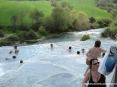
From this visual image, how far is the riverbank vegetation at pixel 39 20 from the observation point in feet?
265

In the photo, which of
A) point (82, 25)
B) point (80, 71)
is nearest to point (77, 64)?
point (80, 71)

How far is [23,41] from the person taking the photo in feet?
249

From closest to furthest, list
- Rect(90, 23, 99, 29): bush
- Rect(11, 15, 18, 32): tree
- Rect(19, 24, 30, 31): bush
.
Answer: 1. Rect(90, 23, 99, 29): bush
2. Rect(19, 24, 30, 31): bush
3. Rect(11, 15, 18, 32): tree

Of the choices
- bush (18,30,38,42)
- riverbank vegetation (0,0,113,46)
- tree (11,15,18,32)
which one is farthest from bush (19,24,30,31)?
bush (18,30,38,42)

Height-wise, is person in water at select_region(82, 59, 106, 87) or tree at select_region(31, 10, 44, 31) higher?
person in water at select_region(82, 59, 106, 87)

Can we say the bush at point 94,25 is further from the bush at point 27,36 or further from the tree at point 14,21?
the tree at point 14,21

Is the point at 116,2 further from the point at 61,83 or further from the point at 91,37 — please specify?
the point at 61,83

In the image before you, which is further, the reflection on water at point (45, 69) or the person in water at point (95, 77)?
the reflection on water at point (45, 69)

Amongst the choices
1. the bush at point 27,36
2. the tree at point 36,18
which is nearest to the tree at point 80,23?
the tree at point 36,18

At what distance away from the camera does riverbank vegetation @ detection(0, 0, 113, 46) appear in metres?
80.8

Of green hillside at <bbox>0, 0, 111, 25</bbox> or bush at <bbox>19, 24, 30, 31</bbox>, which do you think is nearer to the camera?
bush at <bbox>19, 24, 30, 31</bbox>

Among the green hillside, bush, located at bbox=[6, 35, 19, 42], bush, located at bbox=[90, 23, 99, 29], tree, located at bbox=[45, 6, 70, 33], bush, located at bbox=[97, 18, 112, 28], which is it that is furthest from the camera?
the green hillside

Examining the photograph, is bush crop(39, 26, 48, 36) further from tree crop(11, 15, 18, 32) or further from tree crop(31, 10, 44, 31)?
tree crop(11, 15, 18, 32)

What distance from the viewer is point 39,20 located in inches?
3784
